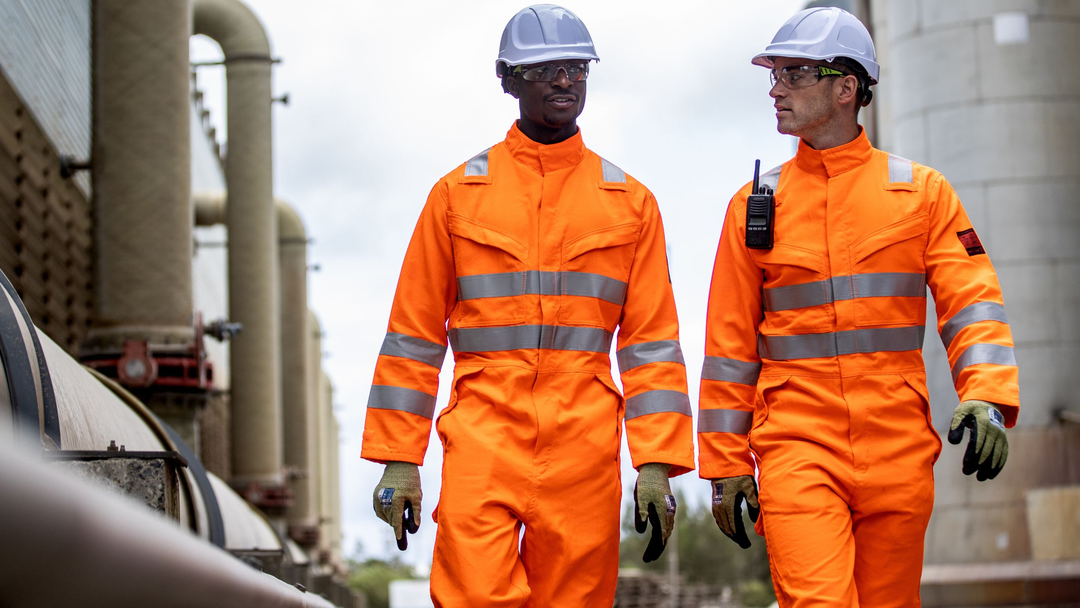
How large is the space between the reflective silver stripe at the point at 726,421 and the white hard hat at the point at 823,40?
1134 mm

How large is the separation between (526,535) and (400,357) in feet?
2.07

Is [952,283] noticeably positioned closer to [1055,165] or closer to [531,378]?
[531,378]

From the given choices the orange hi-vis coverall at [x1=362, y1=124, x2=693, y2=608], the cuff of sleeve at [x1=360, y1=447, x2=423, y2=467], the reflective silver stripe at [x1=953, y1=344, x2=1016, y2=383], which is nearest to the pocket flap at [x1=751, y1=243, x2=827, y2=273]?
the orange hi-vis coverall at [x1=362, y1=124, x2=693, y2=608]

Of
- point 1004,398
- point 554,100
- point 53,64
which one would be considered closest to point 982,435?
point 1004,398

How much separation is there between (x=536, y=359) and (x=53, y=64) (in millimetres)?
8684

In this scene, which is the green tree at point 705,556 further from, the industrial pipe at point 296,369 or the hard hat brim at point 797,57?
the hard hat brim at point 797,57

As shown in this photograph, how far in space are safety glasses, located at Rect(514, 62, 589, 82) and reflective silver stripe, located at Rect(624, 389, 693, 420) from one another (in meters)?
1.00

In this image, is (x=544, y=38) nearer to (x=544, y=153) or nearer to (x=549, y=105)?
(x=549, y=105)

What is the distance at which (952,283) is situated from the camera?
4.07 metres

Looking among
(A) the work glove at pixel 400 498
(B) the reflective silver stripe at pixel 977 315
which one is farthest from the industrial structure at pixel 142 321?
(B) the reflective silver stripe at pixel 977 315

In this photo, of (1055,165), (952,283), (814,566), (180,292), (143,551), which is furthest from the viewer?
(1055,165)

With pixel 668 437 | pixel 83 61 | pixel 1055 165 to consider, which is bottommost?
pixel 668 437

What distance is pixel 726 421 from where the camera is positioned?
4.23m

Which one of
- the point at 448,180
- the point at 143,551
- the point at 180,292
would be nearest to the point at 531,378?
the point at 448,180
